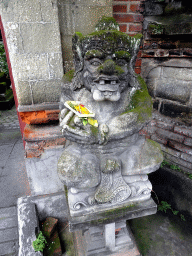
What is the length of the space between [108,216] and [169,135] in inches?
60.9

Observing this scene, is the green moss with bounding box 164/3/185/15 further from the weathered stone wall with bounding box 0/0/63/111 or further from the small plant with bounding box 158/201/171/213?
the small plant with bounding box 158/201/171/213

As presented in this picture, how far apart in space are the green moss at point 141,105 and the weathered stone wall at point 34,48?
966 mm

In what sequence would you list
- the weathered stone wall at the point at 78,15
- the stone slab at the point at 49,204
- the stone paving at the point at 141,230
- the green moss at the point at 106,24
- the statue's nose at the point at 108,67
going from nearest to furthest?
1. the statue's nose at the point at 108,67
2. the green moss at the point at 106,24
3. the weathered stone wall at the point at 78,15
4. the stone paving at the point at 141,230
5. the stone slab at the point at 49,204

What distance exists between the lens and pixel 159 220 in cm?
245

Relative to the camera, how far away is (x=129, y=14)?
2361 millimetres

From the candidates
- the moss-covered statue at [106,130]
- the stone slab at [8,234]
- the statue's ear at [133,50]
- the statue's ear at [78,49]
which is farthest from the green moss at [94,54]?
the stone slab at [8,234]

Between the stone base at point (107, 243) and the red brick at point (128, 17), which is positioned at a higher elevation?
the red brick at point (128, 17)

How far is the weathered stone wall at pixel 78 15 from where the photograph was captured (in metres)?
1.99

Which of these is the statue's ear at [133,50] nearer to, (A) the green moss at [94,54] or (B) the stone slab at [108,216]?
(A) the green moss at [94,54]

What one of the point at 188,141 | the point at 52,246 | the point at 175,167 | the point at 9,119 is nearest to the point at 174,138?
the point at 188,141

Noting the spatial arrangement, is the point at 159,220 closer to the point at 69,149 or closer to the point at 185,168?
the point at 185,168

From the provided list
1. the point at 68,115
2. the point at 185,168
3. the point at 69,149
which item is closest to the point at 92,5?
the point at 68,115

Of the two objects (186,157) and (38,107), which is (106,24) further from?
(186,157)

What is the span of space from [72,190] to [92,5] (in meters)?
1.87
